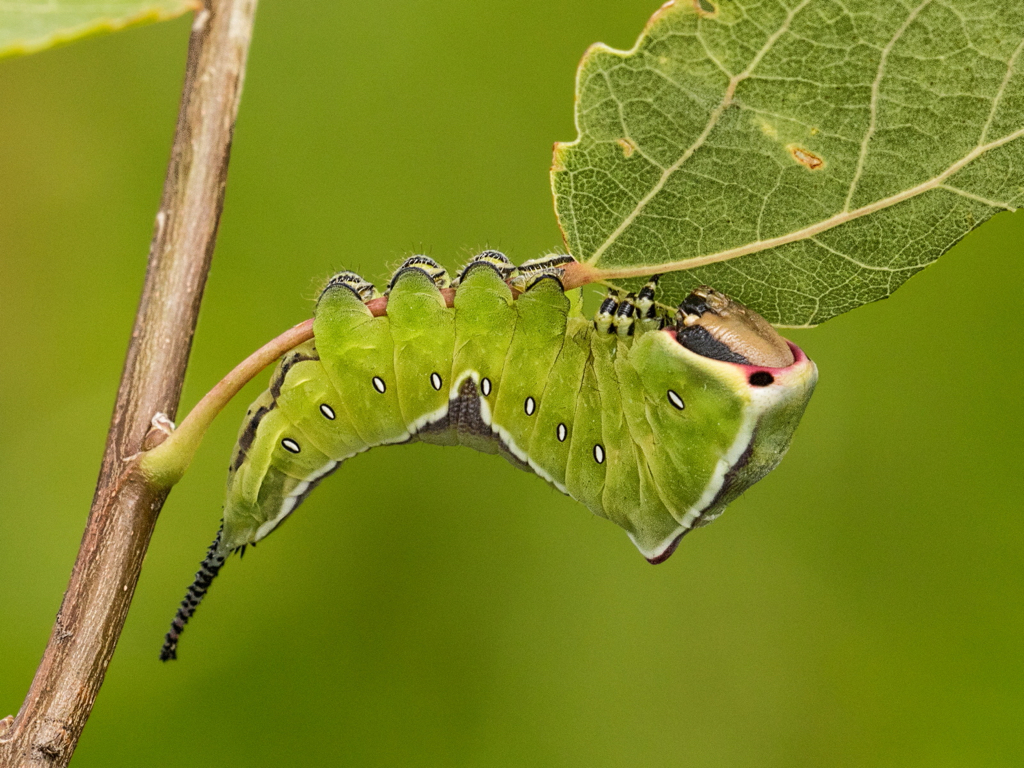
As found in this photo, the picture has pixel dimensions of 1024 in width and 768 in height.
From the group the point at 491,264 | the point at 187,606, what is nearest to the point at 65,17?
the point at 491,264

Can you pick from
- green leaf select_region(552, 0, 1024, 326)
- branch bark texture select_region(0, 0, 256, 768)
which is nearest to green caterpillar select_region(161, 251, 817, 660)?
green leaf select_region(552, 0, 1024, 326)

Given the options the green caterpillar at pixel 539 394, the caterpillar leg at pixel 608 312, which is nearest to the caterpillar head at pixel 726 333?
the green caterpillar at pixel 539 394

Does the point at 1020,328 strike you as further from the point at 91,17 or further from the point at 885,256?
the point at 91,17

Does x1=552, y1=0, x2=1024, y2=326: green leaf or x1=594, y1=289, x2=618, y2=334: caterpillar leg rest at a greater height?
x1=552, y1=0, x2=1024, y2=326: green leaf

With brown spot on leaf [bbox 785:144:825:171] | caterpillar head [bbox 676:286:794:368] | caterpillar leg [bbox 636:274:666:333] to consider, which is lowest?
caterpillar head [bbox 676:286:794:368]

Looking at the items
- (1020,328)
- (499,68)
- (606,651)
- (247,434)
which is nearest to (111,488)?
(247,434)

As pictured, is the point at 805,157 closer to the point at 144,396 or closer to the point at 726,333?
the point at 726,333

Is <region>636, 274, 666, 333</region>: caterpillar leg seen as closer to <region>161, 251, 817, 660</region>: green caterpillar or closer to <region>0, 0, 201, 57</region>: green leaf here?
<region>161, 251, 817, 660</region>: green caterpillar
